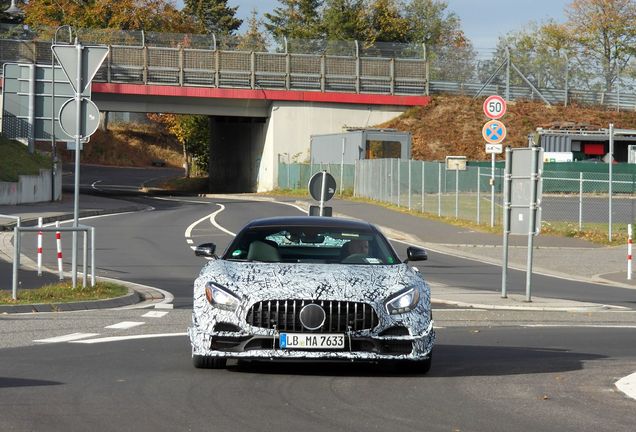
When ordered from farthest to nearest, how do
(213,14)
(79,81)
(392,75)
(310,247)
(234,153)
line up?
1. (213,14)
2. (234,153)
3. (392,75)
4. (79,81)
5. (310,247)

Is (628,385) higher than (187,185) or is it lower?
higher

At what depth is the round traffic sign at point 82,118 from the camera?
17688 mm

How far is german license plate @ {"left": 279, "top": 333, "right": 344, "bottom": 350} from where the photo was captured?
33.8 feet

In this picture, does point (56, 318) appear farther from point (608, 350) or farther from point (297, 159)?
point (297, 159)

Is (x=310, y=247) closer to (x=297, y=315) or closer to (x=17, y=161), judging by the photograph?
(x=297, y=315)

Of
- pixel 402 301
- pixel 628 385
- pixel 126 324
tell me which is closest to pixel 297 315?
pixel 402 301

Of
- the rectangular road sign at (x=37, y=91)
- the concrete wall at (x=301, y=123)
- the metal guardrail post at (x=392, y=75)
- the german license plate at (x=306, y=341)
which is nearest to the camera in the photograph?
the german license plate at (x=306, y=341)

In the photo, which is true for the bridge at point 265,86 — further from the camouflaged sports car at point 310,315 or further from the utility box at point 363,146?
the camouflaged sports car at point 310,315

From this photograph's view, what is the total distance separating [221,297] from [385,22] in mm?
108894

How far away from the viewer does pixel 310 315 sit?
1035 centimetres

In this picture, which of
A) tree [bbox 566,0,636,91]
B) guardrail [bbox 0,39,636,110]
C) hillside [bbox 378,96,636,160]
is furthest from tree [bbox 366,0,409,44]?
hillside [bbox 378,96,636,160]

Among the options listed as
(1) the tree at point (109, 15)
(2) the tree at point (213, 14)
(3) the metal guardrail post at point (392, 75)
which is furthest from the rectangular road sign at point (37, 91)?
(2) the tree at point (213, 14)

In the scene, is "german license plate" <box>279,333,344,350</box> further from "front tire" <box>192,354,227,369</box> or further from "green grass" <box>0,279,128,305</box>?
"green grass" <box>0,279,128,305</box>

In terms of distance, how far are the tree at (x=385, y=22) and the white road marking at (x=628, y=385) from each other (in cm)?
10724
